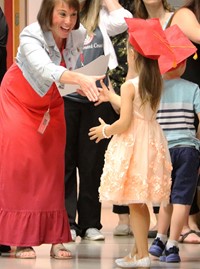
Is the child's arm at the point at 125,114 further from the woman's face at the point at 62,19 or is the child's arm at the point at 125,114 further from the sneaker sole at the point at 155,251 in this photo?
the sneaker sole at the point at 155,251

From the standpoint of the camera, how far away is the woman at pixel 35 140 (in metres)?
4.04

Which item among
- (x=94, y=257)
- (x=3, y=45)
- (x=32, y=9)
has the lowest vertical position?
(x=94, y=257)

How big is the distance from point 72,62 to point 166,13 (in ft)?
2.89

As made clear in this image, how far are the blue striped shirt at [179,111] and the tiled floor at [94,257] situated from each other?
1.96 feet

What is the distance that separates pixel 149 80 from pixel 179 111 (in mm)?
458

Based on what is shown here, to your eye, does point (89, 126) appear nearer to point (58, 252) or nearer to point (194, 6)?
point (194, 6)

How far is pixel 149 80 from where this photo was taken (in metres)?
3.89

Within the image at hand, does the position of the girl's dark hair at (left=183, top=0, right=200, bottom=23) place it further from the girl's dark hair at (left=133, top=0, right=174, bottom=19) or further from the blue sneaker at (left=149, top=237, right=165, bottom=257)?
the blue sneaker at (left=149, top=237, right=165, bottom=257)

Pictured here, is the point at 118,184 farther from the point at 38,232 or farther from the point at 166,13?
the point at 166,13

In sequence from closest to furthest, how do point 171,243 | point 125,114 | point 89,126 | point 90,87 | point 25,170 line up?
point 90,87 → point 125,114 → point 25,170 → point 171,243 → point 89,126

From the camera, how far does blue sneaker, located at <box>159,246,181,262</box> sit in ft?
13.5

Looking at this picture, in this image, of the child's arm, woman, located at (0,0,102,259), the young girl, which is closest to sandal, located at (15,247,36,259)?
woman, located at (0,0,102,259)

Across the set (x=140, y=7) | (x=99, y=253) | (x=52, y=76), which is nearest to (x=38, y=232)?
(x=99, y=253)

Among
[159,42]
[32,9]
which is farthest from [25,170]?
[32,9]
